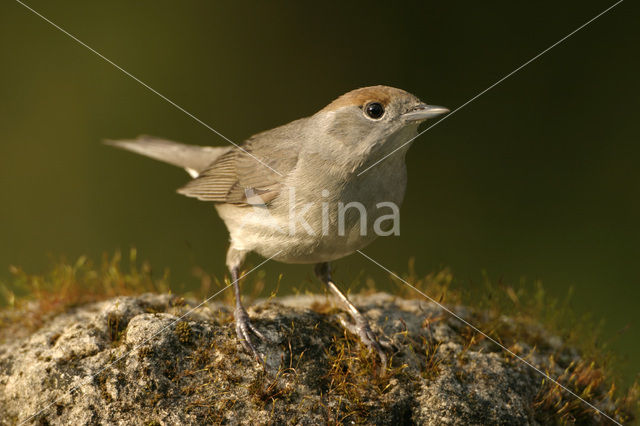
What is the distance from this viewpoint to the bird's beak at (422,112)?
416 cm

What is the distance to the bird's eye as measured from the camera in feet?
14.1

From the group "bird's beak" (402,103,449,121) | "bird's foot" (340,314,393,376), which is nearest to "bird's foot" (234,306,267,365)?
"bird's foot" (340,314,393,376)

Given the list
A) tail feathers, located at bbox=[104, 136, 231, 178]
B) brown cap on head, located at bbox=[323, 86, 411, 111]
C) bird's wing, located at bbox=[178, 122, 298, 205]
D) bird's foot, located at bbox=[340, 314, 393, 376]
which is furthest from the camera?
tail feathers, located at bbox=[104, 136, 231, 178]

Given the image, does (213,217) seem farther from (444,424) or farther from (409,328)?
(444,424)

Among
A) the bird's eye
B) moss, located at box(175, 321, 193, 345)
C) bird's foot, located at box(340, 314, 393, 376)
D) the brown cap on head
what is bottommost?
bird's foot, located at box(340, 314, 393, 376)

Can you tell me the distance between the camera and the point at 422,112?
4.19m

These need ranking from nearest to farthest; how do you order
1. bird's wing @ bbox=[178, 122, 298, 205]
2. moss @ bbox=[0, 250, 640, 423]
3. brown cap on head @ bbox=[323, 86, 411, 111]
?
moss @ bbox=[0, 250, 640, 423], brown cap on head @ bbox=[323, 86, 411, 111], bird's wing @ bbox=[178, 122, 298, 205]

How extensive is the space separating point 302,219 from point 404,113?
3.54 feet

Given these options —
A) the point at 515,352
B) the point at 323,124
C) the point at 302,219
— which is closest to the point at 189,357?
the point at 302,219

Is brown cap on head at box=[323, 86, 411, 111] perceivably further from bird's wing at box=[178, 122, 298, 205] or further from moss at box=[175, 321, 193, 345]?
moss at box=[175, 321, 193, 345]

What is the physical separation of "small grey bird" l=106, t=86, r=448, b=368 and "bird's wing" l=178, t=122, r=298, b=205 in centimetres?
1

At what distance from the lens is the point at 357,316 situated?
436cm

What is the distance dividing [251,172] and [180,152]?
1645 mm

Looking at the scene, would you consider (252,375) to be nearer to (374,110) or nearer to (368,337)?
(368,337)
